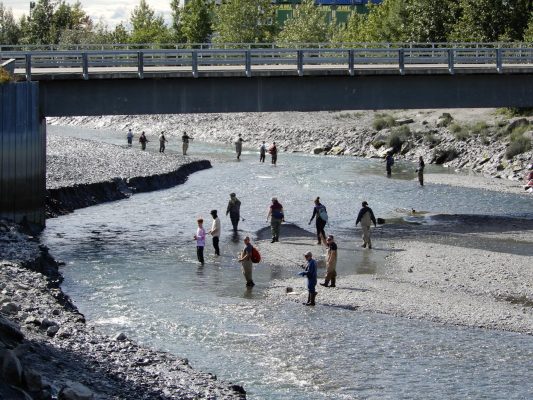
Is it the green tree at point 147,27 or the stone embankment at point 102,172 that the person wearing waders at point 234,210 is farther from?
the green tree at point 147,27

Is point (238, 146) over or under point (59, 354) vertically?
over

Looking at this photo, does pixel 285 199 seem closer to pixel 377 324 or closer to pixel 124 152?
Result: pixel 124 152

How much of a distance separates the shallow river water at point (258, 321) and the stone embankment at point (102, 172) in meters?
1.10

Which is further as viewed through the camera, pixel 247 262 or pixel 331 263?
pixel 247 262

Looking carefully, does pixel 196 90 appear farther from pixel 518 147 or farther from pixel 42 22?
pixel 42 22

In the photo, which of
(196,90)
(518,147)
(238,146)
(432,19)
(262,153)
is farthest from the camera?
(432,19)

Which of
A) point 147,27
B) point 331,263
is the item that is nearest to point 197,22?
point 147,27

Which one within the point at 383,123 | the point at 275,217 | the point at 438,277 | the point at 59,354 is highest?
the point at 383,123

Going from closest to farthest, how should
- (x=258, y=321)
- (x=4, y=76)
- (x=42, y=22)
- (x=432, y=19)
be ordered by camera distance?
A: 1. (x=258, y=321)
2. (x=4, y=76)
3. (x=432, y=19)
4. (x=42, y=22)

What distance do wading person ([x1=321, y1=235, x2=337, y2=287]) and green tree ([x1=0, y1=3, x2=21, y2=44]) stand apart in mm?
114976

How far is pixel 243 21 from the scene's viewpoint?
106312mm

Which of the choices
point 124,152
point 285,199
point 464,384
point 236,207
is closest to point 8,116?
point 236,207

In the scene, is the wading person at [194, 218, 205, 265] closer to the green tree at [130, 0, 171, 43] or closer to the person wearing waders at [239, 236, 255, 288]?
the person wearing waders at [239, 236, 255, 288]

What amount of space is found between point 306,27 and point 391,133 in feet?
124
